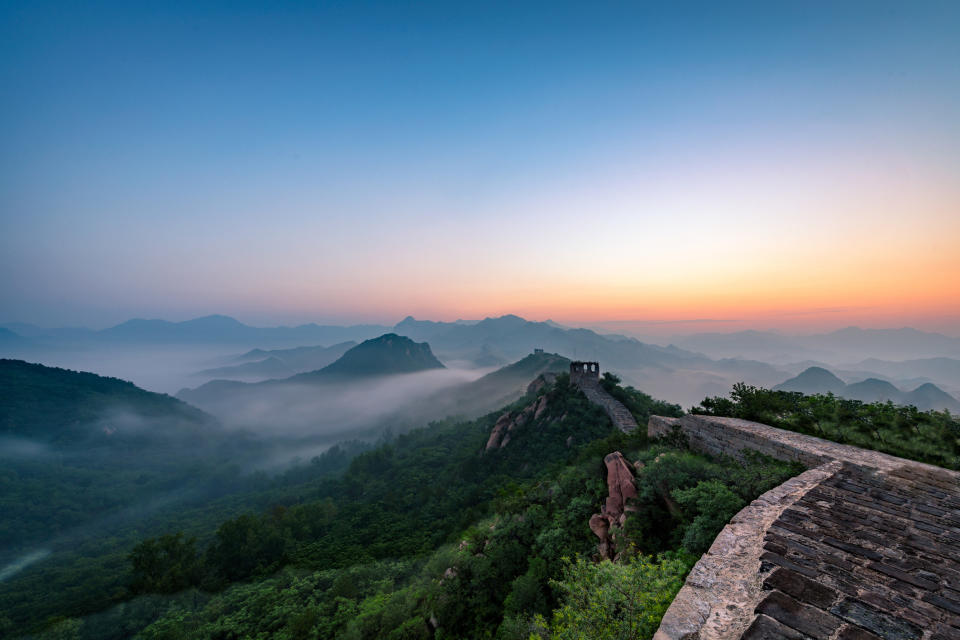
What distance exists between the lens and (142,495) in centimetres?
7144

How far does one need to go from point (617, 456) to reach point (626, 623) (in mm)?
7710

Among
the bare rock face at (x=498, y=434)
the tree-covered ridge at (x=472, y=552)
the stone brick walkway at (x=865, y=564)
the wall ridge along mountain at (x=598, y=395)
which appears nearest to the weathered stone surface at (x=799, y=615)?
the stone brick walkway at (x=865, y=564)

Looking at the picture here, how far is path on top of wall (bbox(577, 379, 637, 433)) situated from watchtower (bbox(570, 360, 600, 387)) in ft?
0.51

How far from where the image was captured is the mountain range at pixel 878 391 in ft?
323

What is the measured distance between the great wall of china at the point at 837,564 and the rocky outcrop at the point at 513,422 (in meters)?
26.2

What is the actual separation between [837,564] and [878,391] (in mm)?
175576

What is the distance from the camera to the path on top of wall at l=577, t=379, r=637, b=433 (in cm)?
2138

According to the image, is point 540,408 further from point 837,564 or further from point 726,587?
point 726,587

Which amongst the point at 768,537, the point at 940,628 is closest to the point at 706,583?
the point at 768,537

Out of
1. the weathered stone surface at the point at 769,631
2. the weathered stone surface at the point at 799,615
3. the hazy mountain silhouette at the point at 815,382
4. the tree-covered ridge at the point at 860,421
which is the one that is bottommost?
the hazy mountain silhouette at the point at 815,382

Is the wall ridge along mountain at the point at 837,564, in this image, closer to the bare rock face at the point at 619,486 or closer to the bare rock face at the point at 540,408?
the bare rock face at the point at 619,486

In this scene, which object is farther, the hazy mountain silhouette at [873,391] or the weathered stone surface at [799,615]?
the hazy mountain silhouette at [873,391]

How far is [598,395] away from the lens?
28.6m

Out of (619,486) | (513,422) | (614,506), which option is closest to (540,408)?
(513,422)
